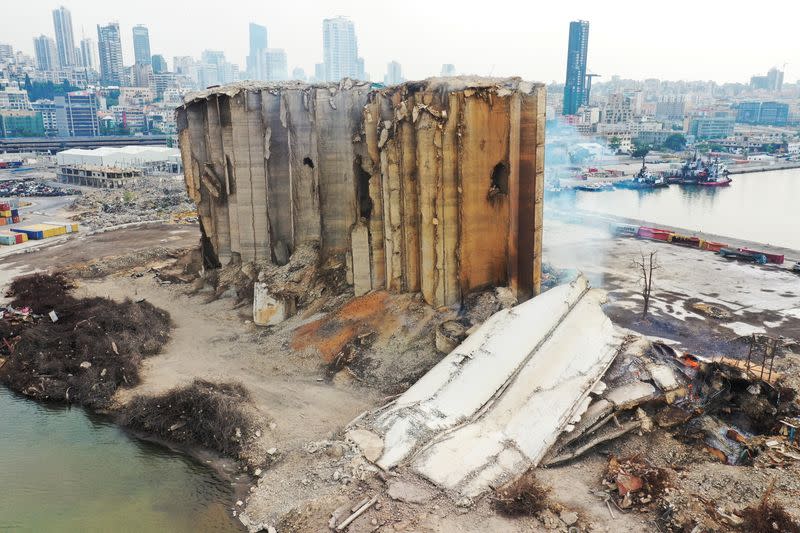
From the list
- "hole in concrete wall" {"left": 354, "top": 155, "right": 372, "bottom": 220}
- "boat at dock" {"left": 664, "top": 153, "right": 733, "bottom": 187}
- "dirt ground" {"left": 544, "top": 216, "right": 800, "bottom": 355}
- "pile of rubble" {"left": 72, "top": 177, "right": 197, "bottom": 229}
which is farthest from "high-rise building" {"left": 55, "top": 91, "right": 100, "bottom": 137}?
"hole in concrete wall" {"left": 354, "top": 155, "right": 372, "bottom": 220}

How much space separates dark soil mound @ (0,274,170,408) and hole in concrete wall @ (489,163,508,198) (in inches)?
514

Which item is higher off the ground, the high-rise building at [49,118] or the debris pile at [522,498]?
the high-rise building at [49,118]

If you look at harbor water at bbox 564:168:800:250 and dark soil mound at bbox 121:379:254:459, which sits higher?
dark soil mound at bbox 121:379:254:459

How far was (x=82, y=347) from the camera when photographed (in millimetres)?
21531

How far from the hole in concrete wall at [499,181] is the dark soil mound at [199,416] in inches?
403

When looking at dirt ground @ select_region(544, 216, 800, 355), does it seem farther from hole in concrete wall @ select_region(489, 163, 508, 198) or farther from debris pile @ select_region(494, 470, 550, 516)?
debris pile @ select_region(494, 470, 550, 516)

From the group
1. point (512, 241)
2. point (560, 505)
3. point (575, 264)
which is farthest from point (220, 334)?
point (575, 264)

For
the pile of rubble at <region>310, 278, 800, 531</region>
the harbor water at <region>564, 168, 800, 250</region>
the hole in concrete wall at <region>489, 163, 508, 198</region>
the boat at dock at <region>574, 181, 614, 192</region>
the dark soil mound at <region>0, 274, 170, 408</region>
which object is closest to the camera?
the pile of rubble at <region>310, 278, 800, 531</region>

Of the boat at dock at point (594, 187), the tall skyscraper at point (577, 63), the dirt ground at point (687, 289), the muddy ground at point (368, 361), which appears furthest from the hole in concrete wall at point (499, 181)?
the tall skyscraper at point (577, 63)

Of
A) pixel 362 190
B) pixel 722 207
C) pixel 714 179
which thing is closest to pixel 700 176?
pixel 714 179

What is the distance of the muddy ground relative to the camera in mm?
12586

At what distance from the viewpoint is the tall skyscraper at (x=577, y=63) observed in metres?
184

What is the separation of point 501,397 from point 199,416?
8.35 m

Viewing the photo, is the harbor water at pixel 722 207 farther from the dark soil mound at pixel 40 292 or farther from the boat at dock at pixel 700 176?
the dark soil mound at pixel 40 292
